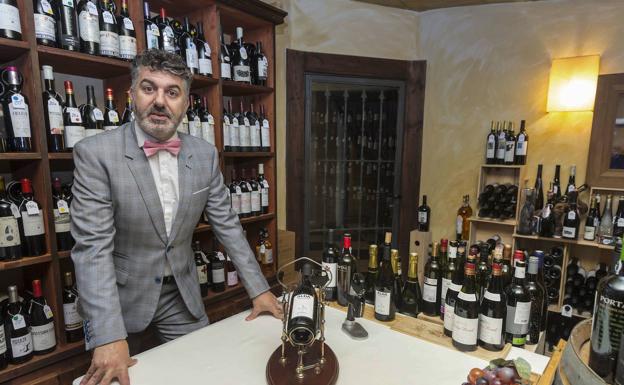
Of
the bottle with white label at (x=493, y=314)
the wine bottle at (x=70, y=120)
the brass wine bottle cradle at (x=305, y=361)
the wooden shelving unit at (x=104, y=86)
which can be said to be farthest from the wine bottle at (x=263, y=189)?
the bottle with white label at (x=493, y=314)

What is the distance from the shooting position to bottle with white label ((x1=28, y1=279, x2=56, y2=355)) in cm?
172

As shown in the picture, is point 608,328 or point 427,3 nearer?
point 608,328

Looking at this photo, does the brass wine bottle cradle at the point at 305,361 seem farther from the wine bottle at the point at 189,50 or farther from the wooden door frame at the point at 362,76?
the wooden door frame at the point at 362,76

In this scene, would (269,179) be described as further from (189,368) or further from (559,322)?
(559,322)

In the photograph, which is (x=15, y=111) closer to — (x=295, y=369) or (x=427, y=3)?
(x=295, y=369)

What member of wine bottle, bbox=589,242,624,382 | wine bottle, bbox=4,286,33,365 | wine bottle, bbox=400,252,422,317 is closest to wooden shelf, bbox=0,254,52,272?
wine bottle, bbox=4,286,33,365

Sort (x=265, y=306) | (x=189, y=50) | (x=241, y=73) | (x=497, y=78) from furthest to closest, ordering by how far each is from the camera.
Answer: (x=497, y=78)
(x=241, y=73)
(x=189, y=50)
(x=265, y=306)

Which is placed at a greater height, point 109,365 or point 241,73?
point 241,73

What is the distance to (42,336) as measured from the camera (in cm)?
173

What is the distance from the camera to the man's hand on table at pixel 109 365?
96cm

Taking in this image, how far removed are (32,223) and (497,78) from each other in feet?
11.8

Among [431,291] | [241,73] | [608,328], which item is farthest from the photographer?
[241,73]

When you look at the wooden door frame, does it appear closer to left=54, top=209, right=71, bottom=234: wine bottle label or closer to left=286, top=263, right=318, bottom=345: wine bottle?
left=54, top=209, right=71, bottom=234: wine bottle label

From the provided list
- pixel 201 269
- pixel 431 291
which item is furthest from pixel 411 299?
pixel 201 269
